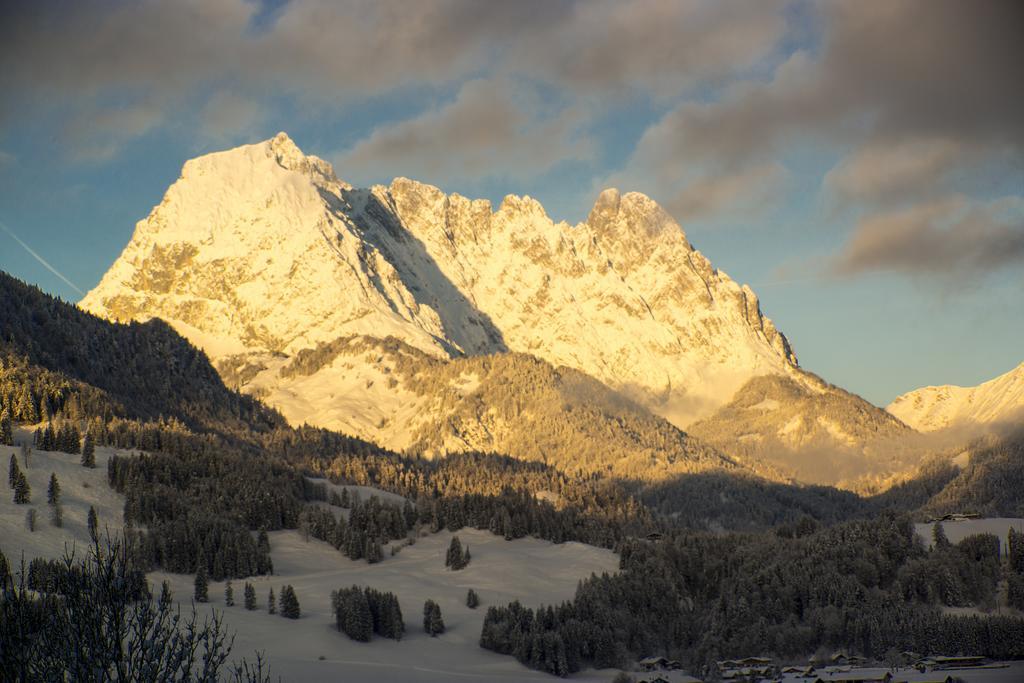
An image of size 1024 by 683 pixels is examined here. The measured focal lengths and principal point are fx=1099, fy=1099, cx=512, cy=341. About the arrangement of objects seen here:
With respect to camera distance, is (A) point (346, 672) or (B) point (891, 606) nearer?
(A) point (346, 672)

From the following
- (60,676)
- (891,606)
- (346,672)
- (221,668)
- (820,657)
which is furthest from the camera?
(891,606)

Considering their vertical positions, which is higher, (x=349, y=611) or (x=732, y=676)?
(x=349, y=611)

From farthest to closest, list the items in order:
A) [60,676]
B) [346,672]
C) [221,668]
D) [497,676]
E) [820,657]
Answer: [820,657]
[497,676]
[346,672]
[221,668]
[60,676]

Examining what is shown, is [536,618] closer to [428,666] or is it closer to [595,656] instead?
[595,656]

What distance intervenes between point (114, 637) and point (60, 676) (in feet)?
12.3

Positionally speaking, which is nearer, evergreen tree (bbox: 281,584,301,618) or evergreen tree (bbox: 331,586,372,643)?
evergreen tree (bbox: 331,586,372,643)

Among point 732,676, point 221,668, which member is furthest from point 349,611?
point 732,676

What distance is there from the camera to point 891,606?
7805 inches

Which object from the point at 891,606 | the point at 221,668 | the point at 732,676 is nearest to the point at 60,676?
the point at 221,668

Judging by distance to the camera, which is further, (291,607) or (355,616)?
(291,607)

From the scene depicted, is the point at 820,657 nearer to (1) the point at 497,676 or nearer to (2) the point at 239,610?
(1) the point at 497,676

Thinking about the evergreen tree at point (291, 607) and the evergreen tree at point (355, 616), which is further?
the evergreen tree at point (291, 607)

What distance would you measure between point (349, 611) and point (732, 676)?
6674 cm

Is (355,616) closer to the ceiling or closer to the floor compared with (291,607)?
closer to the floor
